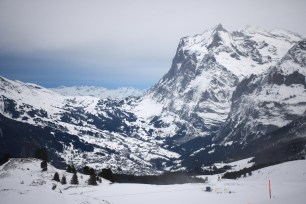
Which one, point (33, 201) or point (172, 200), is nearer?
point (33, 201)

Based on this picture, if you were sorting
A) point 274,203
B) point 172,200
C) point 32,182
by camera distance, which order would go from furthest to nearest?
1. point 32,182
2. point 172,200
3. point 274,203

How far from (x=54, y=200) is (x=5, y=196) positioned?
12.4m

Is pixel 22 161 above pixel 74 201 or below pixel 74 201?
above

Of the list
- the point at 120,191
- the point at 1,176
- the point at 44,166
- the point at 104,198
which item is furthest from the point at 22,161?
the point at 104,198

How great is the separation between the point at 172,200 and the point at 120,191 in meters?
28.3

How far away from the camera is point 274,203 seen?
53125mm

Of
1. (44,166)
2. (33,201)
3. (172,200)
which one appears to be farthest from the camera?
A: (44,166)

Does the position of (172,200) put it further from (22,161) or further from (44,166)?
(22,161)

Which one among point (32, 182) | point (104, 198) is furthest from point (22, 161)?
point (104, 198)

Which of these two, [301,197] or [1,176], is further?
[1,176]

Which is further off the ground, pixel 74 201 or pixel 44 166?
pixel 44 166

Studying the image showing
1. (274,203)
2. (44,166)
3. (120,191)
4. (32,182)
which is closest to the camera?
(274,203)

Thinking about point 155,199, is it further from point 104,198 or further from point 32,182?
point 32,182

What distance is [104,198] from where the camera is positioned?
376 feet
